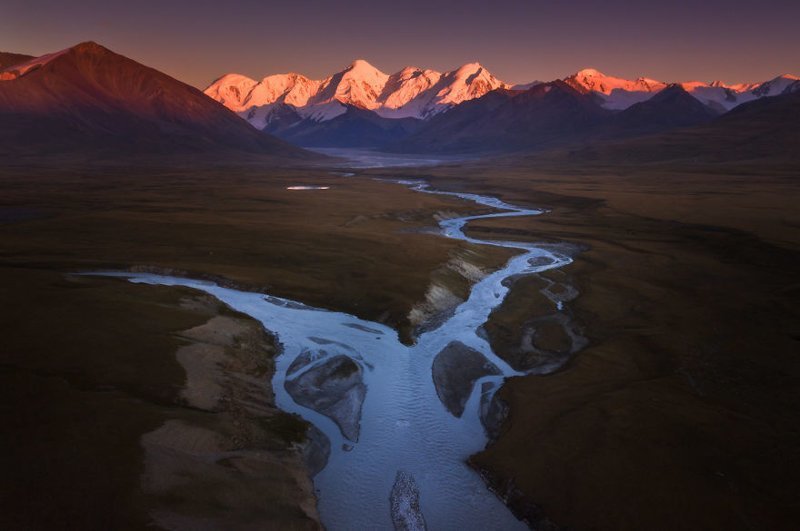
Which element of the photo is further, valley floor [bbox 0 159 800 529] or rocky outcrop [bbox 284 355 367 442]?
rocky outcrop [bbox 284 355 367 442]

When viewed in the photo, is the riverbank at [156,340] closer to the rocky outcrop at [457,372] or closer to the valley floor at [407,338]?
the valley floor at [407,338]

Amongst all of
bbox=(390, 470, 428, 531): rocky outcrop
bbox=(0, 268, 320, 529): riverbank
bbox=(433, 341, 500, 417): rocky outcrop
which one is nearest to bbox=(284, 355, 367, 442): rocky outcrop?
bbox=(0, 268, 320, 529): riverbank

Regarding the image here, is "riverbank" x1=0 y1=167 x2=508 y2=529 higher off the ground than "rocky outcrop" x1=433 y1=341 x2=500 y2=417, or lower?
higher

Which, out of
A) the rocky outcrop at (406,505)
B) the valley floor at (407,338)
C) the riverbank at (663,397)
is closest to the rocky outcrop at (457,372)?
the riverbank at (663,397)

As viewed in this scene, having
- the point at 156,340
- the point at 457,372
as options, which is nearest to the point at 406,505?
the point at 457,372

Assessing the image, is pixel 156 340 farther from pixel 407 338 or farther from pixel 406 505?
pixel 406 505

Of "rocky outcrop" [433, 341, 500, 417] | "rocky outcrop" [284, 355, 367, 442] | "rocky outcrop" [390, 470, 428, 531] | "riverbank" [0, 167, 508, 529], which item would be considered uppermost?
"riverbank" [0, 167, 508, 529]

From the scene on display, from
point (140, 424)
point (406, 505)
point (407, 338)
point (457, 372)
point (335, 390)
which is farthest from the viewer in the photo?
point (407, 338)

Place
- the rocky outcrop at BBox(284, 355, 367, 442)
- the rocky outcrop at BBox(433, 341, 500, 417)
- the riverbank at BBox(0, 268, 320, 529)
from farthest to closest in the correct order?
the rocky outcrop at BBox(433, 341, 500, 417) → the rocky outcrop at BBox(284, 355, 367, 442) → the riverbank at BBox(0, 268, 320, 529)

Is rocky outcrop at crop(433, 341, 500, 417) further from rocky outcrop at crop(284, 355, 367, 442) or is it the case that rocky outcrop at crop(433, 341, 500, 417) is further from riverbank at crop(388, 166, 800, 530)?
rocky outcrop at crop(284, 355, 367, 442)

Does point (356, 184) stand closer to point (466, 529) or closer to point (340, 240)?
point (340, 240)
